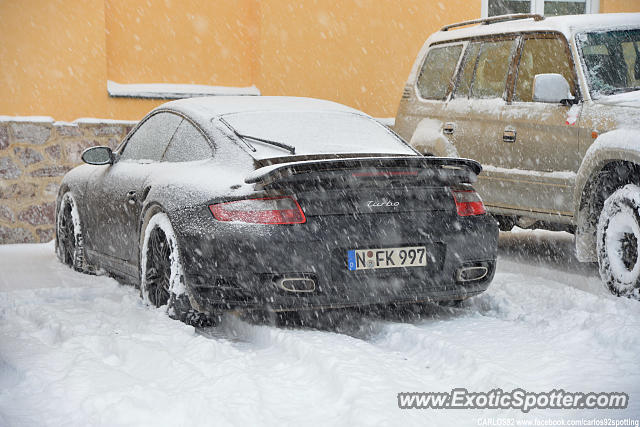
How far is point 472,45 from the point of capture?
8477mm

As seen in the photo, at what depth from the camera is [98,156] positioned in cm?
675

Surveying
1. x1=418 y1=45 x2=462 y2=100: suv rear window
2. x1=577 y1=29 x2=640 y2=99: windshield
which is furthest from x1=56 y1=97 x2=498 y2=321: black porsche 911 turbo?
x1=418 y1=45 x2=462 y2=100: suv rear window

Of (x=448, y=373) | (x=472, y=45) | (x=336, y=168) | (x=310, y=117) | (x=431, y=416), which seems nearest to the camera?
(x=431, y=416)

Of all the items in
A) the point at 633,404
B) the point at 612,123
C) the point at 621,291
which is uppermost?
the point at 612,123

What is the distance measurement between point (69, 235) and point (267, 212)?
323 centimetres

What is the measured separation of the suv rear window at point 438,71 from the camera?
28.2ft

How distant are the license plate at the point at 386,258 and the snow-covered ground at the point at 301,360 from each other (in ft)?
1.28

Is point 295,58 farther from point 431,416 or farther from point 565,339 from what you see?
point 431,416

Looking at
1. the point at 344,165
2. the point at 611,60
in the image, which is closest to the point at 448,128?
the point at 611,60

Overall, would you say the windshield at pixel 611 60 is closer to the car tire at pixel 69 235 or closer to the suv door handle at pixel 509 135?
the suv door handle at pixel 509 135

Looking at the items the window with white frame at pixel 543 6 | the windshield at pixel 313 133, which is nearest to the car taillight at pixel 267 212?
the windshield at pixel 313 133

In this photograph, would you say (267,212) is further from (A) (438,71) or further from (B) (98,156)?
(A) (438,71)

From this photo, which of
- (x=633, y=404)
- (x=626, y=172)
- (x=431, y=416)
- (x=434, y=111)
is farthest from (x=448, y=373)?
(x=434, y=111)

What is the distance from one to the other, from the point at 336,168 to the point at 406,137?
388 centimetres
